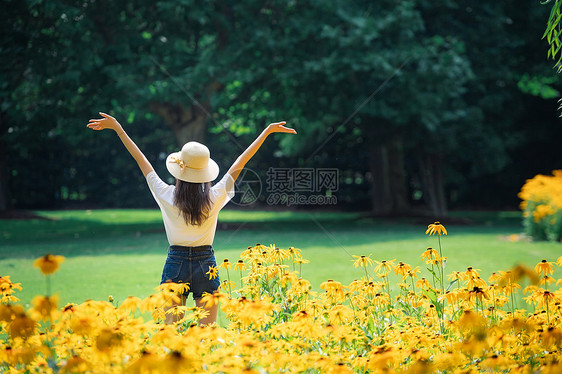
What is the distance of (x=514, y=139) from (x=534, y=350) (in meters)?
17.9

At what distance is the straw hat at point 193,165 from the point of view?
3.62 m

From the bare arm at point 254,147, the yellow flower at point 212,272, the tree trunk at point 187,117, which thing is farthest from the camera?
the tree trunk at point 187,117

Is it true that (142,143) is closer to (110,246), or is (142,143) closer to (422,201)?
(422,201)

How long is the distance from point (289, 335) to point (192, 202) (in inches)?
47.3

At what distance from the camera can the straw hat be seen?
362cm

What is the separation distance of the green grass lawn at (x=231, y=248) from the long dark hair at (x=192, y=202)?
2954 mm

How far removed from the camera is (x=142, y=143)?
23844 mm

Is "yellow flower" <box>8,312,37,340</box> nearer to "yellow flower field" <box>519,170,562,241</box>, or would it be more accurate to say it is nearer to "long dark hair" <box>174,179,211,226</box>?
"long dark hair" <box>174,179,211,226</box>

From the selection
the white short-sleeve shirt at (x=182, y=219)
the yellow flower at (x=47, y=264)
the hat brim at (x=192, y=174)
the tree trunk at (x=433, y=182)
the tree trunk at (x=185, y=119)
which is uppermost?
the tree trunk at (x=185, y=119)

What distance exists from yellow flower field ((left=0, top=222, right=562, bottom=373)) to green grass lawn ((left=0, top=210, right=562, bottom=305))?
3.45m

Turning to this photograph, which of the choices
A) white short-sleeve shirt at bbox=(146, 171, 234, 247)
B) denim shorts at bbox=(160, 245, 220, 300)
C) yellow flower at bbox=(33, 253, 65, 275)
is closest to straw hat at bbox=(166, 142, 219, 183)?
white short-sleeve shirt at bbox=(146, 171, 234, 247)

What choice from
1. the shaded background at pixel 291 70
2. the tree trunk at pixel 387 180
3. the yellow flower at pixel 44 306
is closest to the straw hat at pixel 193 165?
the yellow flower at pixel 44 306

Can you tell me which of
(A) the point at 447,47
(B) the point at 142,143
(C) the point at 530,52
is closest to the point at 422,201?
(C) the point at 530,52

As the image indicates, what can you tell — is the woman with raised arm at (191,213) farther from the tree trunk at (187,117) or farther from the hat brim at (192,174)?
the tree trunk at (187,117)
